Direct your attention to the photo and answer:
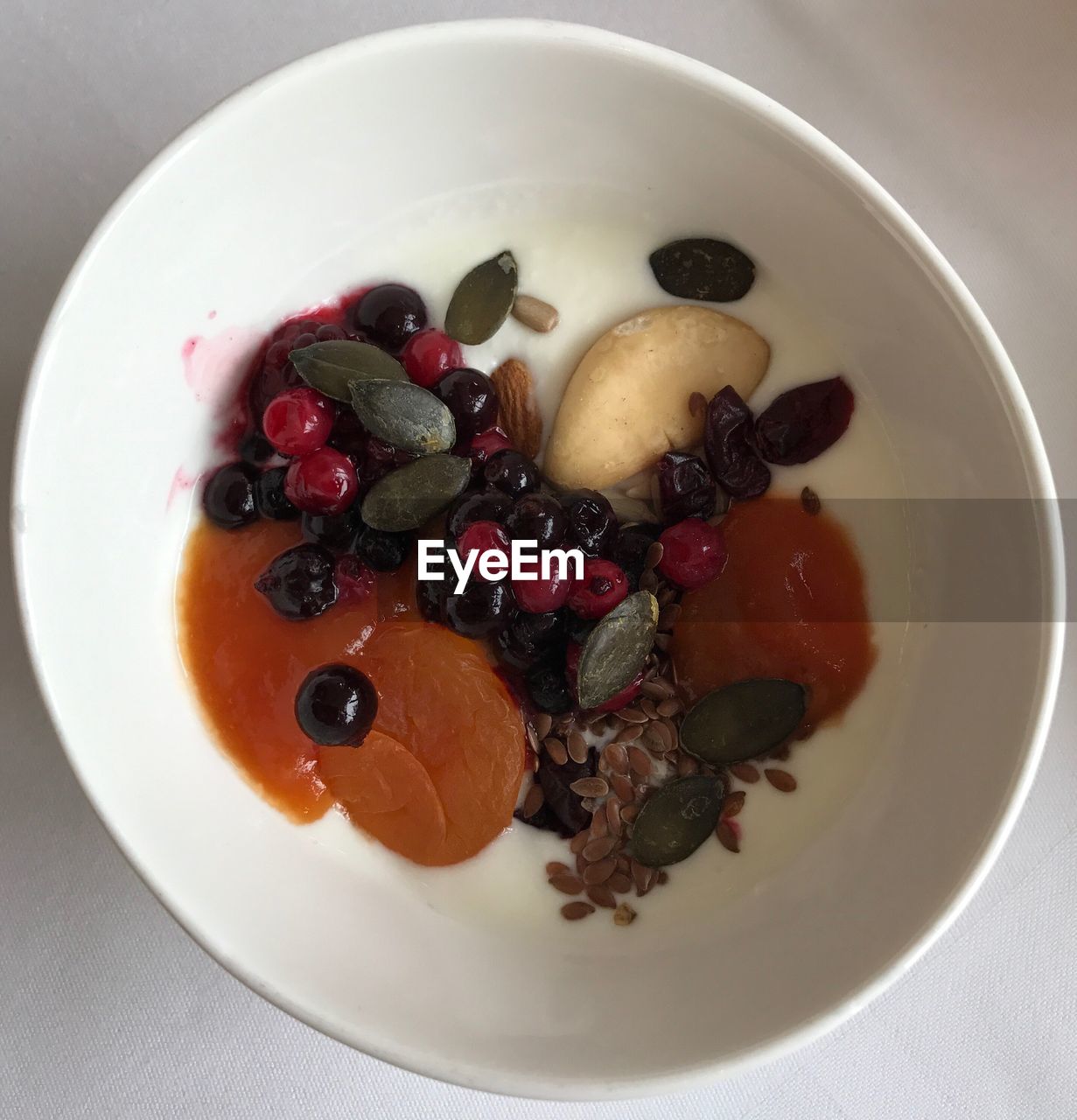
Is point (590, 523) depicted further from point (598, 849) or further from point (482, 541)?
point (598, 849)

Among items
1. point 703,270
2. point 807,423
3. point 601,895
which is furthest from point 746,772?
point 703,270

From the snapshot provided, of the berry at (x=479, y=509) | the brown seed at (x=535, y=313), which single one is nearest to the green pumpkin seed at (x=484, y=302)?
the brown seed at (x=535, y=313)

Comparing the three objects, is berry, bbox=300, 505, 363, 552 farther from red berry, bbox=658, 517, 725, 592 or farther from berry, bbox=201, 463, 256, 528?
red berry, bbox=658, 517, 725, 592

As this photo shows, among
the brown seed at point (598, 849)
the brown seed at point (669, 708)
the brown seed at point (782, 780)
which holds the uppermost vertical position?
the brown seed at point (669, 708)

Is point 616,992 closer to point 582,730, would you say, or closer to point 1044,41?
point 582,730

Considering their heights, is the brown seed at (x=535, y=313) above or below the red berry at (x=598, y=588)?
above

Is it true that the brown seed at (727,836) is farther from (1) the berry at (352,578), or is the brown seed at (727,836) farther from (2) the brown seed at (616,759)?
(1) the berry at (352,578)

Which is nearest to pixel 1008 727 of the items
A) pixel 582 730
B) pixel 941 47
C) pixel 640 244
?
pixel 582 730
